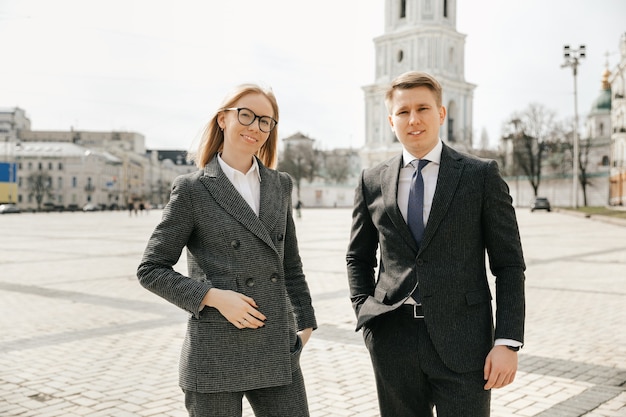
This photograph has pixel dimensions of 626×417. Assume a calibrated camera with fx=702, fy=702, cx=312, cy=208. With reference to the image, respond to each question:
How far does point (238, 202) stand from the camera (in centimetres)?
264

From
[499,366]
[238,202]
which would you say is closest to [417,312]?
[499,366]

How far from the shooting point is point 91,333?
8000 mm

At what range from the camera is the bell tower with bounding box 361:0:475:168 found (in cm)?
8719

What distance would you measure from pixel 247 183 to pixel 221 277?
39 cm

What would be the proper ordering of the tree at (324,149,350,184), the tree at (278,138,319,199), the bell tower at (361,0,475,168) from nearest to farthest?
the bell tower at (361,0,475,168)
the tree at (278,138,319,199)
the tree at (324,149,350,184)

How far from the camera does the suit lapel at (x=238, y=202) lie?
2.61 meters

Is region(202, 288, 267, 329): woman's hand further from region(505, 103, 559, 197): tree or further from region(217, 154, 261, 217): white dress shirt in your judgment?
region(505, 103, 559, 197): tree

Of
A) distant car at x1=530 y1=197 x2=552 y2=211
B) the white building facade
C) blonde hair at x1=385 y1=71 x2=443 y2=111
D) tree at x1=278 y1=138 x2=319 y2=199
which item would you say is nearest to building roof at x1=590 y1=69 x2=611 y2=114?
the white building facade

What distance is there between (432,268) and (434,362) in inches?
14.3

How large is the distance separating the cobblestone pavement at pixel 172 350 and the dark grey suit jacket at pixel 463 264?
2.60 m

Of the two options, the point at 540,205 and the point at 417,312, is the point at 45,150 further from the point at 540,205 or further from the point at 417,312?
the point at 417,312

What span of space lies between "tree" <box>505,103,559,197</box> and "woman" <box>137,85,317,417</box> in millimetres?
75584

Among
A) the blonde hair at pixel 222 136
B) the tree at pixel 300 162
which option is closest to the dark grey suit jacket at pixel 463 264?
the blonde hair at pixel 222 136

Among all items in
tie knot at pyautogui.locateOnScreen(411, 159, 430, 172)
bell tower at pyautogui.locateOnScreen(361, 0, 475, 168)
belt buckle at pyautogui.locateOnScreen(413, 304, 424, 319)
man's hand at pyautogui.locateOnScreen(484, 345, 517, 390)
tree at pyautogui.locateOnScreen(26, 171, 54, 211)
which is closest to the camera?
man's hand at pyautogui.locateOnScreen(484, 345, 517, 390)
